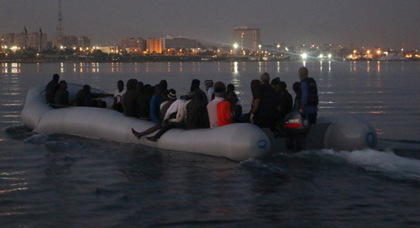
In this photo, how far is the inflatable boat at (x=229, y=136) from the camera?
1137cm

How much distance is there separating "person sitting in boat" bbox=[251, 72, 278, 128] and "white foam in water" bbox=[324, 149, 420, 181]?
1.30 m

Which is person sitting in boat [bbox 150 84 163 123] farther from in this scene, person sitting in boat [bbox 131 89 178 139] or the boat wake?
the boat wake

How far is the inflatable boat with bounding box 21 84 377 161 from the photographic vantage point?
11.4 meters

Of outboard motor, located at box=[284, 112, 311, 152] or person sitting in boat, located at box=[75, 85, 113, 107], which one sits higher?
person sitting in boat, located at box=[75, 85, 113, 107]

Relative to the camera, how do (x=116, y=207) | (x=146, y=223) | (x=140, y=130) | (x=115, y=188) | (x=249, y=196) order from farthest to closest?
(x=140, y=130), (x=115, y=188), (x=249, y=196), (x=116, y=207), (x=146, y=223)

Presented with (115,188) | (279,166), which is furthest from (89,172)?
(279,166)

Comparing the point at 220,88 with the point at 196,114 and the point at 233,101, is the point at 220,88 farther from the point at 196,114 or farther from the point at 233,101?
the point at 233,101

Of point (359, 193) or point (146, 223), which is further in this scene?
point (359, 193)

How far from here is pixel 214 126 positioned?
12211mm

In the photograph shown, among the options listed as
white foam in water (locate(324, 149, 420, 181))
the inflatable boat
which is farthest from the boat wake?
the inflatable boat

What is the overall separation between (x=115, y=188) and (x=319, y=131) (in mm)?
4529

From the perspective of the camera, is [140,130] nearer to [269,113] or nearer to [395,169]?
[269,113]

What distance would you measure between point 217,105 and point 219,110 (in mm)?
103

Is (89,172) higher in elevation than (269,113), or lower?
lower
